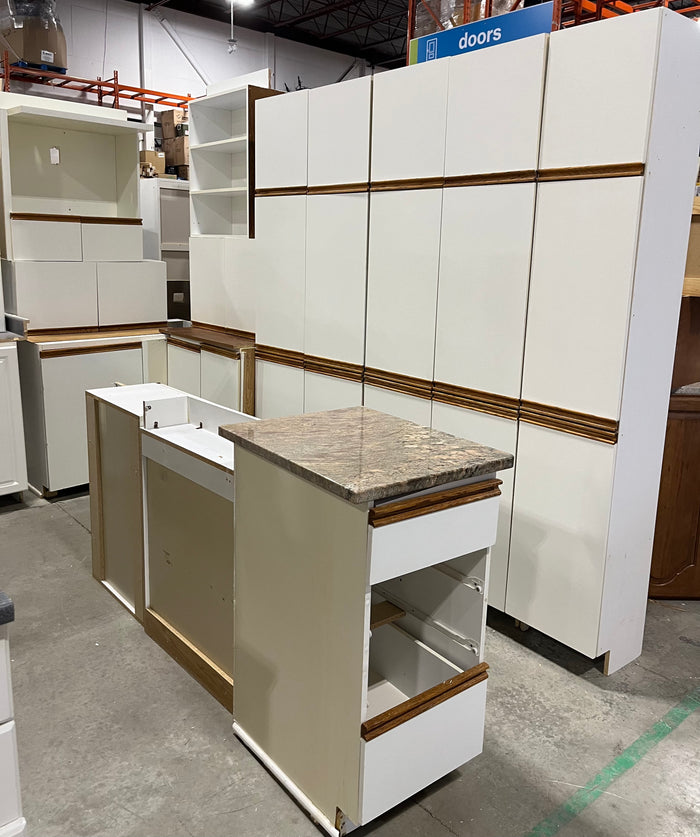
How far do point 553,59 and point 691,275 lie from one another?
1182mm

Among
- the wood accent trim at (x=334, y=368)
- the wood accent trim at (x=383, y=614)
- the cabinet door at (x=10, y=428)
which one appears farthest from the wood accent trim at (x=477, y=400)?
the cabinet door at (x=10, y=428)

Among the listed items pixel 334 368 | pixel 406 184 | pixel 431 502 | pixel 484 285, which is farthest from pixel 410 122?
pixel 431 502

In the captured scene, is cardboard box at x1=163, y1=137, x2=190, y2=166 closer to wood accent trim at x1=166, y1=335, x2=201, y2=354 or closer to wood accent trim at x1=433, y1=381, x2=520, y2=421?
wood accent trim at x1=166, y1=335, x2=201, y2=354

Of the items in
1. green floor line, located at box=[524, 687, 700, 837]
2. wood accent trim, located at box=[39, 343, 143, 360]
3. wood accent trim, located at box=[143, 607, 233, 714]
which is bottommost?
green floor line, located at box=[524, 687, 700, 837]

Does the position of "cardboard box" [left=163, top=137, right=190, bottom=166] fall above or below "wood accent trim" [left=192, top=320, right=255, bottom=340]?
above

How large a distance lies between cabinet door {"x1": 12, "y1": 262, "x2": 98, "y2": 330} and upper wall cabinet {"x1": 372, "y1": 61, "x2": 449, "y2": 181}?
219cm

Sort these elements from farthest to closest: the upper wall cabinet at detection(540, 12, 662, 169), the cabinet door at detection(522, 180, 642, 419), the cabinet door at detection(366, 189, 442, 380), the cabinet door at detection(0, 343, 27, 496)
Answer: the cabinet door at detection(0, 343, 27, 496) < the cabinet door at detection(366, 189, 442, 380) < the cabinet door at detection(522, 180, 642, 419) < the upper wall cabinet at detection(540, 12, 662, 169)

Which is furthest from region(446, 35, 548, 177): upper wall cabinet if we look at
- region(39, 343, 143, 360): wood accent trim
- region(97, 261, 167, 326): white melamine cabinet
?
region(97, 261, 167, 326): white melamine cabinet

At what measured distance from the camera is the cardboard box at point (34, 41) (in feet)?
18.3

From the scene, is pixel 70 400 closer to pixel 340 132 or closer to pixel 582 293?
pixel 340 132

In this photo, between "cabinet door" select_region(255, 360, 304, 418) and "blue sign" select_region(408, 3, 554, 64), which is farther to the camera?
"cabinet door" select_region(255, 360, 304, 418)

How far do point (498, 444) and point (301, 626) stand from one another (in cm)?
126

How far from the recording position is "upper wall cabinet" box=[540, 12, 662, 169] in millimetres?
2201

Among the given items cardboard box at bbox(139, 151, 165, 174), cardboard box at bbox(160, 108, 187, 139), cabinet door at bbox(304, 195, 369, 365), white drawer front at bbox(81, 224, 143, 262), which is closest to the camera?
cabinet door at bbox(304, 195, 369, 365)
